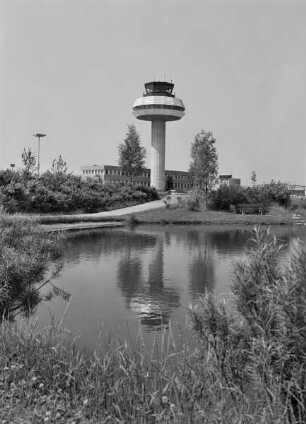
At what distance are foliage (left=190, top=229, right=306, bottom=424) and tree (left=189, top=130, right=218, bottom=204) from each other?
209 ft

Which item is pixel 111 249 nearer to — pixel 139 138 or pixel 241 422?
pixel 241 422

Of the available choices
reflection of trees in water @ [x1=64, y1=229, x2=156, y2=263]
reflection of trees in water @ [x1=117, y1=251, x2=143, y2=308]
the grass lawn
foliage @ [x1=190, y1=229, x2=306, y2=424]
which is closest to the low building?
the grass lawn

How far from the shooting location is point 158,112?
322 feet

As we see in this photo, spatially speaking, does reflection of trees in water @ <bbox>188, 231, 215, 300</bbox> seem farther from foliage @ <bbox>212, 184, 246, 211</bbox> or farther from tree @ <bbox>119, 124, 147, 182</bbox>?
tree @ <bbox>119, 124, 147, 182</bbox>

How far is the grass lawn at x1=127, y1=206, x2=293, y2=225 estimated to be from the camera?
58500mm

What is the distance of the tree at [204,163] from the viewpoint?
69938 millimetres

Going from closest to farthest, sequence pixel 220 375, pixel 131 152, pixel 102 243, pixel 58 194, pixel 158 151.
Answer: pixel 220 375, pixel 102 243, pixel 58 194, pixel 131 152, pixel 158 151

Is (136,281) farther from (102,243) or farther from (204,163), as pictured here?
(204,163)

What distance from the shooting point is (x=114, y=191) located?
73188 millimetres

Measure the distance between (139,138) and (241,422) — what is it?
9125cm

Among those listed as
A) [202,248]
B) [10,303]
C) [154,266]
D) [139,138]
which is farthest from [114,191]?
[10,303]

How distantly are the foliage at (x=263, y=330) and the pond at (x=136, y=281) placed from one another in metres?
0.34

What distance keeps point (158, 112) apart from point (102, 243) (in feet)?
219

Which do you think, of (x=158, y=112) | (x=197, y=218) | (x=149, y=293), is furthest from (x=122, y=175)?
(x=149, y=293)
